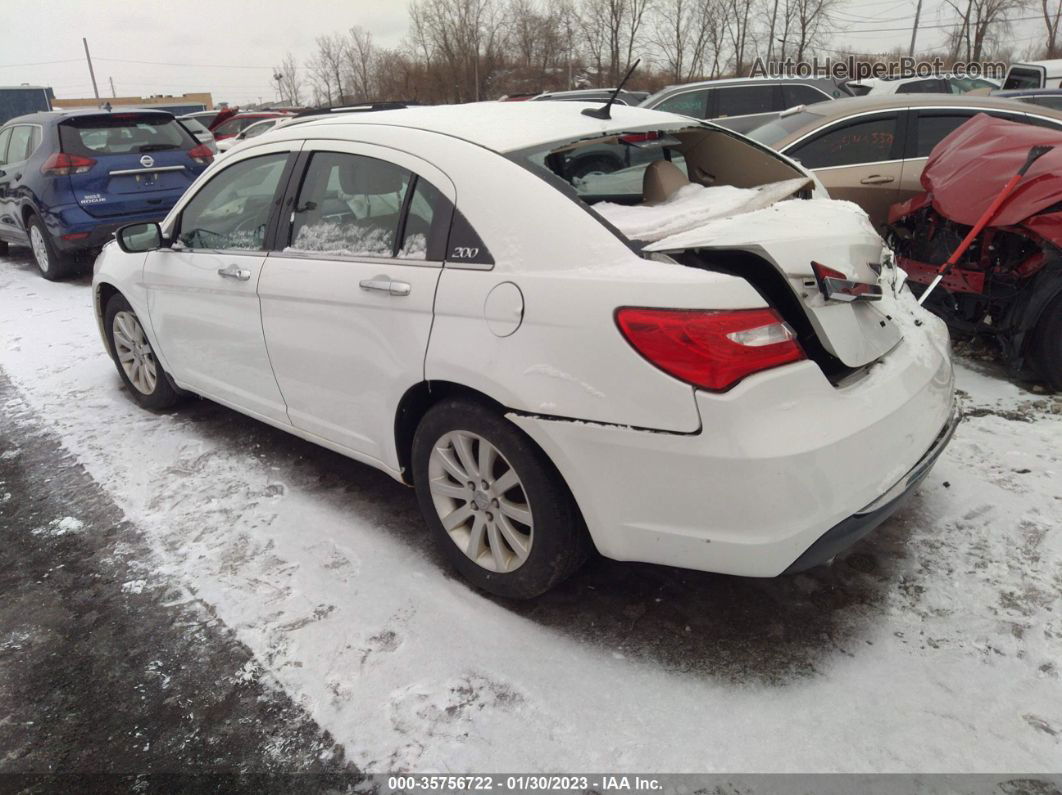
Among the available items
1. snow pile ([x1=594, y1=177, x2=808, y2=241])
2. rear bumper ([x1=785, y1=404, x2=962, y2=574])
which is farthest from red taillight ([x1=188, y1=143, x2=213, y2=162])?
rear bumper ([x1=785, y1=404, x2=962, y2=574])

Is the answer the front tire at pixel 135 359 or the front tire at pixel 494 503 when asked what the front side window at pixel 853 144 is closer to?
the front tire at pixel 494 503

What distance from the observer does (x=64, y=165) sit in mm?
7785

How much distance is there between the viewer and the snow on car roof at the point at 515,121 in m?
2.70

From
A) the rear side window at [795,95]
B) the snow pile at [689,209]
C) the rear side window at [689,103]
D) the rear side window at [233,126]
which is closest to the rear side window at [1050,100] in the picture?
the rear side window at [795,95]

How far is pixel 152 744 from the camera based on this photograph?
2.19 m

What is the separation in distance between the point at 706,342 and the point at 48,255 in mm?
8758

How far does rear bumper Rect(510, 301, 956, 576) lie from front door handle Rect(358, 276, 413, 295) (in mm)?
674

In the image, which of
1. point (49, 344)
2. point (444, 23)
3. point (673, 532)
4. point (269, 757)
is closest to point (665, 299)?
point (673, 532)

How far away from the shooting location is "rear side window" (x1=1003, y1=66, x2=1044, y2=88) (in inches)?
618

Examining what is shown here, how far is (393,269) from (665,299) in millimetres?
1096

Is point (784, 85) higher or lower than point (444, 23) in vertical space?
lower

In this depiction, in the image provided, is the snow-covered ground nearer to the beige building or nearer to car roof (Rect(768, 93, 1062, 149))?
car roof (Rect(768, 93, 1062, 149))

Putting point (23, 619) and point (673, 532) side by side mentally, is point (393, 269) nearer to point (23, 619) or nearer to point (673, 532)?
point (673, 532)

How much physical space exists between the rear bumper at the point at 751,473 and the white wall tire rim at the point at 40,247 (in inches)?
328
